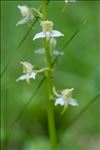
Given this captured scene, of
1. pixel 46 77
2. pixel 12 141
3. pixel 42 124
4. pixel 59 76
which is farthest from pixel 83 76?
pixel 46 77

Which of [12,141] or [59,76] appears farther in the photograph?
[59,76]

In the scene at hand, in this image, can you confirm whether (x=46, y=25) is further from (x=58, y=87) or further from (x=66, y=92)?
(x=58, y=87)

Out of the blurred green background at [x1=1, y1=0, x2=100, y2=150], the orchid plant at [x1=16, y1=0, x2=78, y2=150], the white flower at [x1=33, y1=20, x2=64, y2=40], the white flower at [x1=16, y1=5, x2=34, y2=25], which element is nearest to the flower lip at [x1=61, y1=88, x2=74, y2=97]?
the orchid plant at [x1=16, y1=0, x2=78, y2=150]

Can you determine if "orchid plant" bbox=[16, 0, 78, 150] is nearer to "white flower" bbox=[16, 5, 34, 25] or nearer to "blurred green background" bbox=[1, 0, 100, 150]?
"white flower" bbox=[16, 5, 34, 25]

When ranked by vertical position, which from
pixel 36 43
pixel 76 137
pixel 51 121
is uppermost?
pixel 51 121

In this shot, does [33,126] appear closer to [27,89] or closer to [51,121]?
[27,89]

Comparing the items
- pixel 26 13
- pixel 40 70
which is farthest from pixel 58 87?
pixel 40 70

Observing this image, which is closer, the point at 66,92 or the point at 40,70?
the point at 40,70

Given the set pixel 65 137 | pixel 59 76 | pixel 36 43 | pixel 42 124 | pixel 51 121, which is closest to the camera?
pixel 51 121
